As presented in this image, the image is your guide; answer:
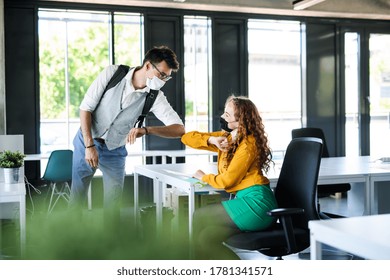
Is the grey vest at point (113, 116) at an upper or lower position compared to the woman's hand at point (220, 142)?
upper

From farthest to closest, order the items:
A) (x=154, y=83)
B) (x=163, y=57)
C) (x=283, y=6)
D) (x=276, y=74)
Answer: (x=276, y=74)
(x=283, y=6)
(x=154, y=83)
(x=163, y=57)

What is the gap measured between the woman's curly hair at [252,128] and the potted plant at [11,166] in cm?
156

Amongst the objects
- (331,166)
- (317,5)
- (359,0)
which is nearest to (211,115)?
(317,5)

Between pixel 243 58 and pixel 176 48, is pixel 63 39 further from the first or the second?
pixel 243 58

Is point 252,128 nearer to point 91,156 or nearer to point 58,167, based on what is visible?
point 91,156

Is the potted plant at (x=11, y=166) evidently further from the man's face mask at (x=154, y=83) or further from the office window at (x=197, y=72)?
the office window at (x=197, y=72)

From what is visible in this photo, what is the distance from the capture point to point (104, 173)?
4082mm

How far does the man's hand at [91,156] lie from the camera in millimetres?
3781

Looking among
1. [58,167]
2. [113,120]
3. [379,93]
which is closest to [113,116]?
[113,120]

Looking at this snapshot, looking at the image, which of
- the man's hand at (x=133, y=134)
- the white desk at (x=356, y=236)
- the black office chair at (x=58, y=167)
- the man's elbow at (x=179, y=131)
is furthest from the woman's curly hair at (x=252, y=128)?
the black office chair at (x=58, y=167)

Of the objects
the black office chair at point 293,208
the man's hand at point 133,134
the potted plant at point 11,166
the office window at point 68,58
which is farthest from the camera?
the office window at point 68,58

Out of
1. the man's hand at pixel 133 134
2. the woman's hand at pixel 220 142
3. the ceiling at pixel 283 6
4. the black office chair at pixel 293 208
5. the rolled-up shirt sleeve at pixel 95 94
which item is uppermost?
the ceiling at pixel 283 6

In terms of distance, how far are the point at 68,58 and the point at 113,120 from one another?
138 inches

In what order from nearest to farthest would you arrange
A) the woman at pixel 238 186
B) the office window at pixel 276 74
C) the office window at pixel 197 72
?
the woman at pixel 238 186 → the office window at pixel 197 72 → the office window at pixel 276 74
